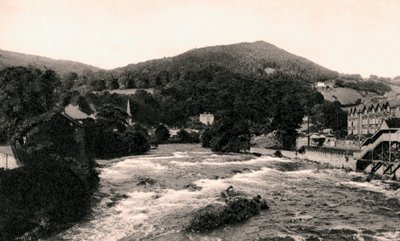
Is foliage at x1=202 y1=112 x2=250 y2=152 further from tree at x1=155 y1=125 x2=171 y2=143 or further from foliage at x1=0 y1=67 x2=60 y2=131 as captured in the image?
foliage at x1=0 y1=67 x2=60 y2=131

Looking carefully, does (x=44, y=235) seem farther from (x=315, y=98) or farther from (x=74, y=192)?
(x=315, y=98)

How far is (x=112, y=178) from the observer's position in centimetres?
4509

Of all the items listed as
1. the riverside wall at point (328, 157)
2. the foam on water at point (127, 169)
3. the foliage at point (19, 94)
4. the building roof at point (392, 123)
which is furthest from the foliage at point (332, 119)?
the foliage at point (19, 94)

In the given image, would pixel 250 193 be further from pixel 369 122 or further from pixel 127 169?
pixel 369 122

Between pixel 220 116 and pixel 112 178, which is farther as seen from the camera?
pixel 220 116

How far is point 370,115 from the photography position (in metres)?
97.8

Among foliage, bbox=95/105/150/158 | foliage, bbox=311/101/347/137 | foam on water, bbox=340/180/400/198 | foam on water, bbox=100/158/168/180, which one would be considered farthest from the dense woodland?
foam on water, bbox=340/180/400/198

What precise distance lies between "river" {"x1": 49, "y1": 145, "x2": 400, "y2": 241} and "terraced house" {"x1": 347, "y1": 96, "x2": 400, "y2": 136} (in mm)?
41454

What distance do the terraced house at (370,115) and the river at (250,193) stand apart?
41.5 m

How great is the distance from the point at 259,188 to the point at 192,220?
15.3 meters

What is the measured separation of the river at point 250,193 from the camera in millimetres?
24438

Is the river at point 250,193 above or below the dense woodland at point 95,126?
below

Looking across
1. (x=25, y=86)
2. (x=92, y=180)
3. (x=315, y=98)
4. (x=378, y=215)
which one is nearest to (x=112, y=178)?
(x=92, y=180)

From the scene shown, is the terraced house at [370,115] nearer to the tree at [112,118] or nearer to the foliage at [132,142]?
the foliage at [132,142]
